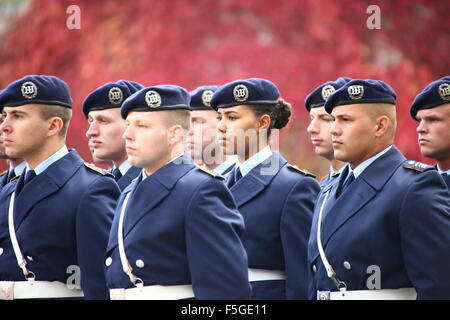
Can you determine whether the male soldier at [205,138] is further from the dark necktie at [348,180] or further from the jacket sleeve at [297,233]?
the dark necktie at [348,180]

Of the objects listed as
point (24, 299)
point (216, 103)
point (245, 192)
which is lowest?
point (24, 299)

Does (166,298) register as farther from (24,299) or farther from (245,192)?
(245,192)

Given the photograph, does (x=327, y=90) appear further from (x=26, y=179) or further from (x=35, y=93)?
(x=26, y=179)

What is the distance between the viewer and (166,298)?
527 cm

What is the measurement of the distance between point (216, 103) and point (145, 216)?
1496 mm

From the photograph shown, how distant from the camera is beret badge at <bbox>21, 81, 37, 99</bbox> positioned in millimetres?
6285

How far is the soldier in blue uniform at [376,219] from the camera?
527cm

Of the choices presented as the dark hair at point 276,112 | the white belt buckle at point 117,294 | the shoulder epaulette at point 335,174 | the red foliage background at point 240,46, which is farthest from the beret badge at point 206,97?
the white belt buckle at point 117,294

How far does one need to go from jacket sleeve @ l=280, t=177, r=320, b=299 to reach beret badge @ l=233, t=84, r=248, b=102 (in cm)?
68

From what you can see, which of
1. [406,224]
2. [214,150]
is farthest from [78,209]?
[214,150]

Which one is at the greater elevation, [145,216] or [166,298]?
[145,216]

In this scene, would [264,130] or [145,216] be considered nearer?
[145,216]
